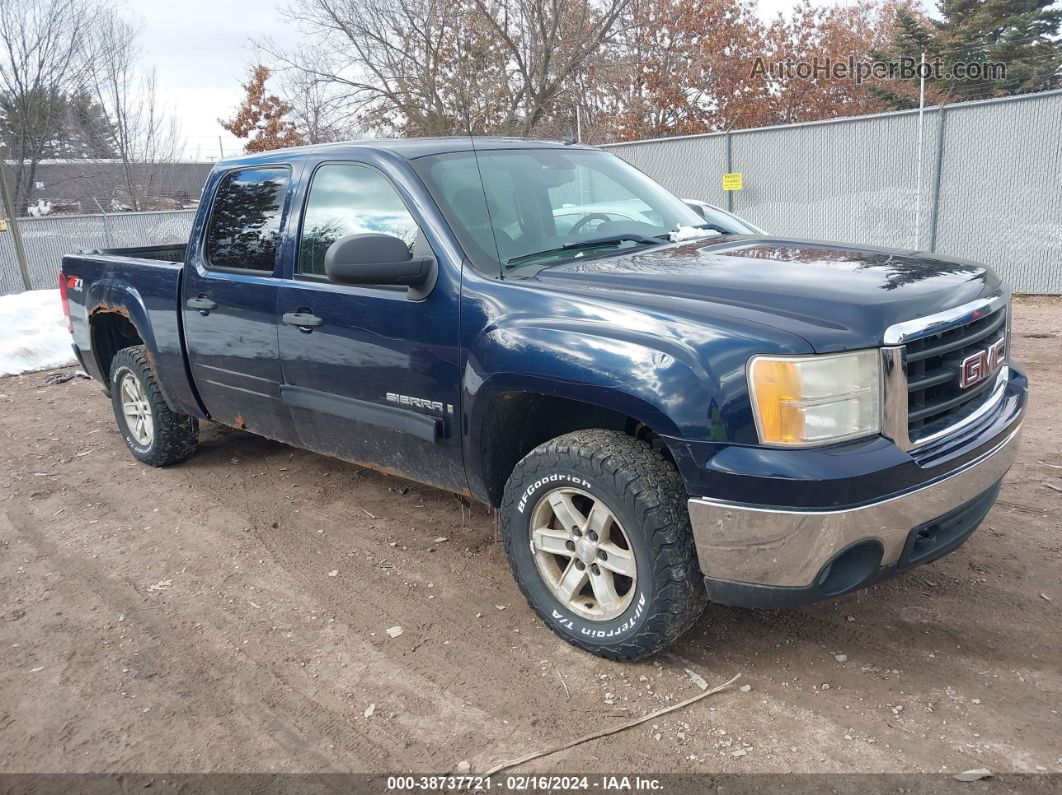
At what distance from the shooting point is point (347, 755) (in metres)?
2.72

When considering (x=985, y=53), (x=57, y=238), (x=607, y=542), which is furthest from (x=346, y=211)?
(x=985, y=53)

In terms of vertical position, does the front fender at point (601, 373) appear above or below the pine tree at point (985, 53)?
below

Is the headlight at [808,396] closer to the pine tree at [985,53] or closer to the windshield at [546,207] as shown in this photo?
the windshield at [546,207]

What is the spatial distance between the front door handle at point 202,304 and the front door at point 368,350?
67 cm

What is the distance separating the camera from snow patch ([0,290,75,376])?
391 inches

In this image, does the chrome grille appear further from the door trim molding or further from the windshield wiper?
the door trim molding

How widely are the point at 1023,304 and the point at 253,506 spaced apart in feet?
32.2

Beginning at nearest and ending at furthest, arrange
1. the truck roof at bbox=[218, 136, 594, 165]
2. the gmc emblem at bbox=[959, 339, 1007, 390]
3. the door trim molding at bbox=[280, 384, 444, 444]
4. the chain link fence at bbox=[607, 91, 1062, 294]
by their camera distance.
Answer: the gmc emblem at bbox=[959, 339, 1007, 390], the door trim molding at bbox=[280, 384, 444, 444], the truck roof at bbox=[218, 136, 594, 165], the chain link fence at bbox=[607, 91, 1062, 294]

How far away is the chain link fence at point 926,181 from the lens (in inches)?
431

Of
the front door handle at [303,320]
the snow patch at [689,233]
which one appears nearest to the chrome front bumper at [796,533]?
the snow patch at [689,233]

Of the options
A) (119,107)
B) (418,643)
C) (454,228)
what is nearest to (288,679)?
(418,643)

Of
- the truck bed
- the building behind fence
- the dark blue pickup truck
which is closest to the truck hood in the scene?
the dark blue pickup truck

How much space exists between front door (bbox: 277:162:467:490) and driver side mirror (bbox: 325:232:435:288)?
0.13 meters

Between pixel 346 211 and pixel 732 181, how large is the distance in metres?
11.1
